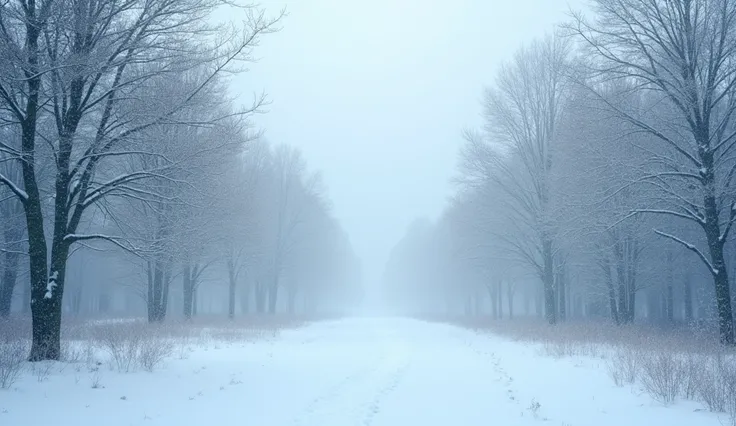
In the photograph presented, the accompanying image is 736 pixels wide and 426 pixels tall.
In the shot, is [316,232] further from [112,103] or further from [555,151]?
[112,103]

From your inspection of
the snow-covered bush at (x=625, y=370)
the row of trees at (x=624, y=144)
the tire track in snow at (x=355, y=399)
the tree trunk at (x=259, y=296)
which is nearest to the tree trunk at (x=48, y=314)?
the tire track in snow at (x=355, y=399)

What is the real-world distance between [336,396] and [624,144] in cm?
1207

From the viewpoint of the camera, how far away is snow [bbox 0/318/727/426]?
716 cm

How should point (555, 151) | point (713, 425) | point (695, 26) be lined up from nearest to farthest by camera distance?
point (713, 425) < point (695, 26) < point (555, 151)

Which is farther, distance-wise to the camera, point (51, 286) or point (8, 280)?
point (8, 280)

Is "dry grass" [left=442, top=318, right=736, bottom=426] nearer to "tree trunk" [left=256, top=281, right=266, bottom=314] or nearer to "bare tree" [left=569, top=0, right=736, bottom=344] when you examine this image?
"bare tree" [left=569, top=0, right=736, bottom=344]

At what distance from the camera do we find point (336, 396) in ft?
30.2

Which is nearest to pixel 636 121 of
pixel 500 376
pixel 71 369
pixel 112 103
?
pixel 500 376

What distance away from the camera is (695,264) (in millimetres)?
24969

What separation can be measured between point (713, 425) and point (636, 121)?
33.3 ft

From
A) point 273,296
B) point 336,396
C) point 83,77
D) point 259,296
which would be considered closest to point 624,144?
point 336,396

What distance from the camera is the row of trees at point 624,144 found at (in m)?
14.1

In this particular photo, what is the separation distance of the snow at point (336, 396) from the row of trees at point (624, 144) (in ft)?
19.6

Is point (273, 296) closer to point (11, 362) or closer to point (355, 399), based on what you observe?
point (11, 362)
